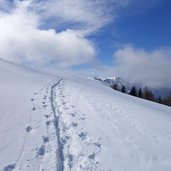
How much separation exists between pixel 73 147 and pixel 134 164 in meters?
1.68

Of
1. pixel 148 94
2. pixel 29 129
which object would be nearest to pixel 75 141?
pixel 29 129

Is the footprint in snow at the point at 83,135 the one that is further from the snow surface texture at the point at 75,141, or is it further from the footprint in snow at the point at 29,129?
the footprint in snow at the point at 29,129

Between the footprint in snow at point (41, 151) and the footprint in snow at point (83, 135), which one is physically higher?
the footprint in snow at point (83, 135)

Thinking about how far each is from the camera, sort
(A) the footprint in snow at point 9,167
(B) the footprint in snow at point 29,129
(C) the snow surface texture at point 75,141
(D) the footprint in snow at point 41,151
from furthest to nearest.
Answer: (B) the footprint in snow at point 29,129 → (D) the footprint in snow at point 41,151 → (C) the snow surface texture at point 75,141 → (A) the footprint in snow at point 9,167

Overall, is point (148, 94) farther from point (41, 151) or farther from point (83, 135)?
point (41, 151)

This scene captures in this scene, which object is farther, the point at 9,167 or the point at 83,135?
the point at 83,135

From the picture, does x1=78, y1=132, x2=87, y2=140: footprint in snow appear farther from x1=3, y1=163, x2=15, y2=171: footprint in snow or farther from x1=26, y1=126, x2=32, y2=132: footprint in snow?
x1=3, y1=163, x2=15, y2=171: footprint in snow

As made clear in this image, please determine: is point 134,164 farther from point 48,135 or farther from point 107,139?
point 48,135

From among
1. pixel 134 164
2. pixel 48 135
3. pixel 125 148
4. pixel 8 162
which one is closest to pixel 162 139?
pixel 125 148

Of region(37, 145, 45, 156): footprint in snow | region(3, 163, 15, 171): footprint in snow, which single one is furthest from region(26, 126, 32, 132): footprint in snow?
region(3, 163, 15, 171): footprint in snow

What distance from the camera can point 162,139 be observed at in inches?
315

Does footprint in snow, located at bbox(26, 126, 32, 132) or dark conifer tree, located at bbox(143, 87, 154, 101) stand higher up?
dark conifer tree, located at bbox(143, 87, 154, 101)

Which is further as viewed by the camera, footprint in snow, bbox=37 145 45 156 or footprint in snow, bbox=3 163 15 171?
footprint in snow, bbox=37 145 45 156

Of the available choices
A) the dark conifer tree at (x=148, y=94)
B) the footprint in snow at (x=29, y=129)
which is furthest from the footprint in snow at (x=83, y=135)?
the dark conifer tree at (x=148, y=94)
